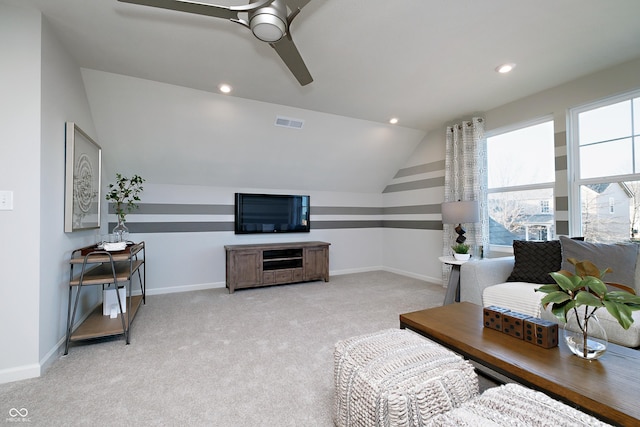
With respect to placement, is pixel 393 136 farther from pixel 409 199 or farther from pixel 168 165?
pixel 168 165

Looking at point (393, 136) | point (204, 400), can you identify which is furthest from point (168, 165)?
point (393, 136)

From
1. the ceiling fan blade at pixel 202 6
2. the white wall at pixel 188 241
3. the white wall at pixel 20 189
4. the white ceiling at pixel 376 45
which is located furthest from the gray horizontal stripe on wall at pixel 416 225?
the white wall at pixel 20 189

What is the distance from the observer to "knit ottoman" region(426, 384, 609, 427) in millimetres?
893

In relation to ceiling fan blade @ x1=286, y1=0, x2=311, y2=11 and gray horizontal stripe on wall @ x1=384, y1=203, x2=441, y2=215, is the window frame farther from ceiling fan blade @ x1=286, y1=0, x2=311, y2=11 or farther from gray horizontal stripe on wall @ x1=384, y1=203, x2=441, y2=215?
ceiling fan blade @ x1=286, y1=0, x2=311, y2=11

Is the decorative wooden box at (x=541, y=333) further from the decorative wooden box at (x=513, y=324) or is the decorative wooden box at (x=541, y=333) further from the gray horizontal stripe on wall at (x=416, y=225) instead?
the gray horizontal stripe on wall at (x=416, y=225)

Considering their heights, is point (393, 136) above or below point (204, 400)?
above

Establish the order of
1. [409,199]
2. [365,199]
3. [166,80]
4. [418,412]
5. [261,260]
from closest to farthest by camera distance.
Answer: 1. [418,412]
2. [166,80]
3. [261,260]
4. [409,199]
5. [365,199]

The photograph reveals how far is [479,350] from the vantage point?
140 cm

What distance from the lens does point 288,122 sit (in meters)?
3.87

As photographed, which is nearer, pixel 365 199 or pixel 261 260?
pixel 261 260

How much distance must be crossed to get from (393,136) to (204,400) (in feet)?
14.2

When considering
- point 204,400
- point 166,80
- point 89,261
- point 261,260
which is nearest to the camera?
point 204,400

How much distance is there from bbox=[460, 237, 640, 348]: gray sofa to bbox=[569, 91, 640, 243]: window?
2.16ft

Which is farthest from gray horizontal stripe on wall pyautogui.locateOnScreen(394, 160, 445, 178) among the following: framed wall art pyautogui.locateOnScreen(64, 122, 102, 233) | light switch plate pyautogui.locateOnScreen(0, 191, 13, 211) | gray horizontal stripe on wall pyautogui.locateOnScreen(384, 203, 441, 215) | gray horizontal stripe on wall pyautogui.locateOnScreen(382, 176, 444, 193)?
light switch plate pyautogui.locateOnScreen(0, 191, 13, 211)
